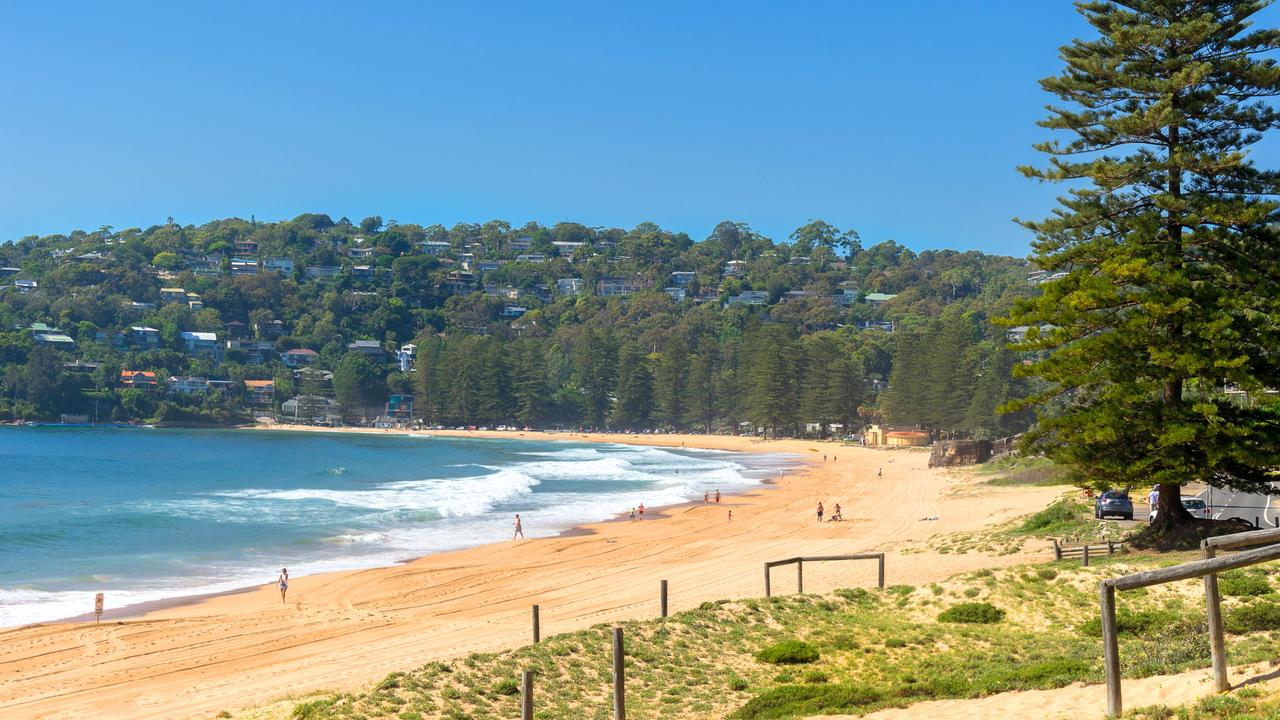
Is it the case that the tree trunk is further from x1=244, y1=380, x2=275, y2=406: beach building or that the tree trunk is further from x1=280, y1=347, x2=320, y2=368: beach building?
x1=280, y1=347, x2=320, y2=368: beach building

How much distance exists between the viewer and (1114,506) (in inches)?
974

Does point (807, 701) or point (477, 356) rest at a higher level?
point (477, 356)

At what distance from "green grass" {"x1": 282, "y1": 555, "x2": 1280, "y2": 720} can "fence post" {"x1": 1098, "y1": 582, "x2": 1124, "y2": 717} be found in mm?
1249

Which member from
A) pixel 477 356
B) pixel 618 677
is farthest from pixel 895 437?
pixel 618 677

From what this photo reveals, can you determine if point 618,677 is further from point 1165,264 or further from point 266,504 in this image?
point 266,504

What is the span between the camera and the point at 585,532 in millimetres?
35094

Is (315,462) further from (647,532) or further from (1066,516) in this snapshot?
(1066,516)

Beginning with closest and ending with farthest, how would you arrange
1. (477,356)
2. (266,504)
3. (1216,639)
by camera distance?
(1216,639) → (266,504) → (477,356)

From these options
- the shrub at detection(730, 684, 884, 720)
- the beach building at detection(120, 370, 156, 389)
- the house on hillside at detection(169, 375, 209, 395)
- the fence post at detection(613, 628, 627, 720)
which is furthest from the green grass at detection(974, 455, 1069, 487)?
the beach building at detection(120, 370, 156, 389)

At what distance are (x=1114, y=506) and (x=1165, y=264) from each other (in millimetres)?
9126

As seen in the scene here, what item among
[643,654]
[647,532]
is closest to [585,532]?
[647,532]

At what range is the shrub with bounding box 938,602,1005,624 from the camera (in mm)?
14344

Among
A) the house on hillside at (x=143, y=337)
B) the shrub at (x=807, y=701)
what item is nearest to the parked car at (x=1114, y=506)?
the shrub at (x=807, y=701)

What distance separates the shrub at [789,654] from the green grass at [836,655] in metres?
0.03
